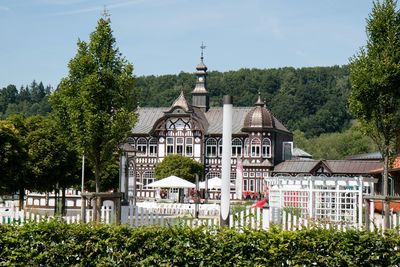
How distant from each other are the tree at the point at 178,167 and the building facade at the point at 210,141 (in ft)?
10.9

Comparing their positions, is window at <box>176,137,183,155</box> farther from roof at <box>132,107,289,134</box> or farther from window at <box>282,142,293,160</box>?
window at <box>282,142,293,160</box>

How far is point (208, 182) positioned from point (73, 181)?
13119 mm

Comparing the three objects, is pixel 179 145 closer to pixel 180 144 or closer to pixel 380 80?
pixel 180 144

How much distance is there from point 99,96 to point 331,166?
4444 centimetres

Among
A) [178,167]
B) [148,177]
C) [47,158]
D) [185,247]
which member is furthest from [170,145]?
[185,247]

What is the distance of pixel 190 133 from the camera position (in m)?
68.8

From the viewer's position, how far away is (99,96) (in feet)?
69.8

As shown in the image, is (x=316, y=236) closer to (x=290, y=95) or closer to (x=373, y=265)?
(x=373, y=265)

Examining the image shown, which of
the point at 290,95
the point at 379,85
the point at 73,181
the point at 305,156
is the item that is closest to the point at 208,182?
the point at 73,181

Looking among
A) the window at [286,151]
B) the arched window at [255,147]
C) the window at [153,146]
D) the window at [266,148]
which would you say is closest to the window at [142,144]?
the window at [153,146]

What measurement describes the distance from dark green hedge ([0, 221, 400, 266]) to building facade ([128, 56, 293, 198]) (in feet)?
183

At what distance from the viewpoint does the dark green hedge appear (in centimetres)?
1000

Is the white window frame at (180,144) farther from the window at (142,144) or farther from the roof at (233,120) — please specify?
the window at (142,144)

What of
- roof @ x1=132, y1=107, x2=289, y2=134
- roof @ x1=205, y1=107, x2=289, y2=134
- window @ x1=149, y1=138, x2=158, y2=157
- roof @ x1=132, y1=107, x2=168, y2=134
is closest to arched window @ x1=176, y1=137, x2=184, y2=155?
window @ x1=149, y1=138, x2=158, y2=157
